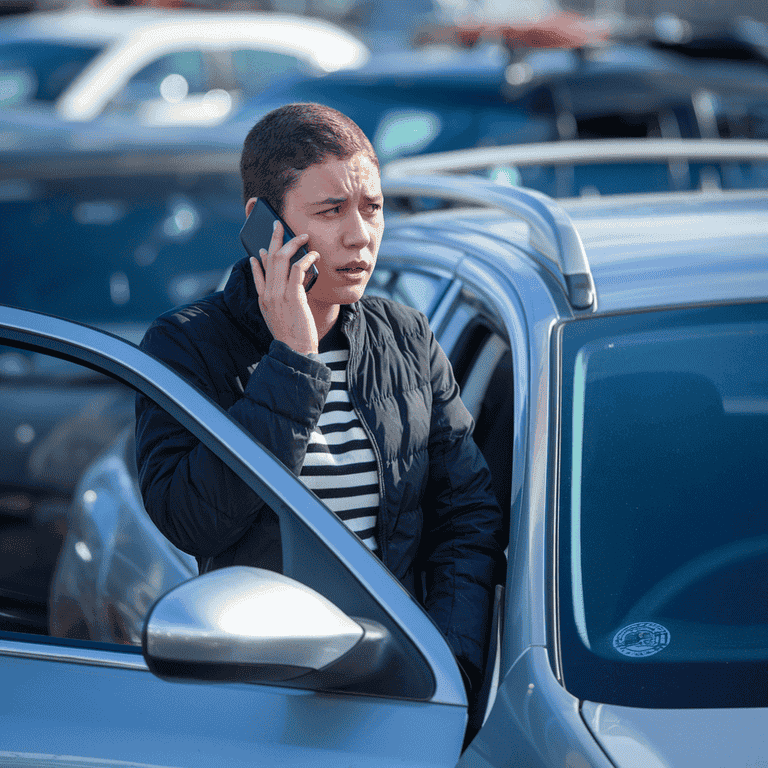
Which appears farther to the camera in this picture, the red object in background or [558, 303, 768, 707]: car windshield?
the red object in background

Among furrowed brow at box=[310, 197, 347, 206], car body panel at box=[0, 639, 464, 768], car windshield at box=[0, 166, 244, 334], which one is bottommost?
car windshield at box=[0, 166, 244, 334]

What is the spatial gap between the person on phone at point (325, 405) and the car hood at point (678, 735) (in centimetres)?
28

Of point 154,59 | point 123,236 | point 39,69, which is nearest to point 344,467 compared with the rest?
point 123,236

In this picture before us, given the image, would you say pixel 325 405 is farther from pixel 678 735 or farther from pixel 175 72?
pixel 175 72

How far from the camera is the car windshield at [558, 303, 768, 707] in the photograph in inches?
61.7

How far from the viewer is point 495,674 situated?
5.31ft

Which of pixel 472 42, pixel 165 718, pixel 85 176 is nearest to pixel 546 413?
pixel 165 718

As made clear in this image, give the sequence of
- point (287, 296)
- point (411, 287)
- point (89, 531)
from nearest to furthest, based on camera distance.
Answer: point (287, 296), point (411, 287), point (89, 531)

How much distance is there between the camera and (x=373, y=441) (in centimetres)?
177

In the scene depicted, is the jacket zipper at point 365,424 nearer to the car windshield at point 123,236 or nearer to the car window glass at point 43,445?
the car window glass at point 43,445

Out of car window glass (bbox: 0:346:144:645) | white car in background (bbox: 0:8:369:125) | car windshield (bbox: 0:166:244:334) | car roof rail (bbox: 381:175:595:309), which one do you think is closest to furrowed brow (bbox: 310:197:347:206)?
car roof rail (bbox: 381:175:595:309)

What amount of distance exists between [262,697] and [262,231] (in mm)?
685

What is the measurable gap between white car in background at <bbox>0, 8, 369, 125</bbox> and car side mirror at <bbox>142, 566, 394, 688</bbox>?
229 inches

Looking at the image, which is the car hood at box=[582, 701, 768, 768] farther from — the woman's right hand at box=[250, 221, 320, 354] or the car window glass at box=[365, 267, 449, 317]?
the car window glass at box=[365, 267, 449, 317]
